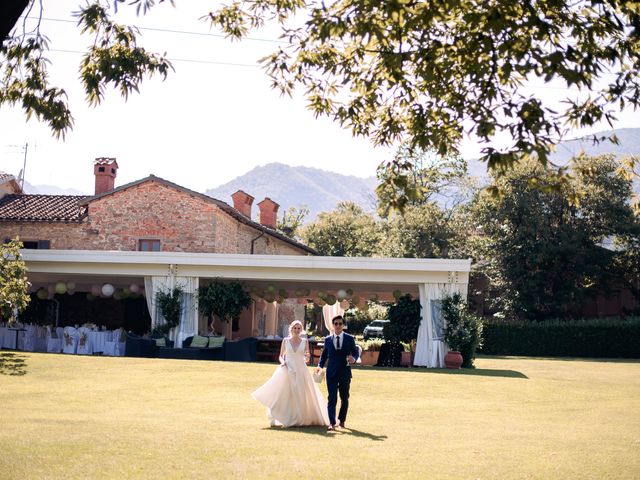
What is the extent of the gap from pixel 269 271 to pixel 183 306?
2.75 metres

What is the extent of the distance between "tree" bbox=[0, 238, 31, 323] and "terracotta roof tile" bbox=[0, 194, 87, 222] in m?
9.88

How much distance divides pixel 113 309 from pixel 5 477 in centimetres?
2508

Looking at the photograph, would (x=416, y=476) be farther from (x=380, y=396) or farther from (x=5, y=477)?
(x=380, y=396)

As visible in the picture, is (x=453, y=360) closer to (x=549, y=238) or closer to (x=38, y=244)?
(x=38, y=244)

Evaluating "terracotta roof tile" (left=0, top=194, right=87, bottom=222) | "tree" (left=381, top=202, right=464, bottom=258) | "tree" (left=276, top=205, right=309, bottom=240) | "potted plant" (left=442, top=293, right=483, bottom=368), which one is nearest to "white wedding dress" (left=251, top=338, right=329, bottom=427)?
"potted plant" (left=442, top=293, right=483, bottom=368)

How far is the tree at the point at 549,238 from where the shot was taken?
41.1 meters

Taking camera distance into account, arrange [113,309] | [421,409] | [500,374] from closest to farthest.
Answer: [421,409] → [500,374] → [113,309]

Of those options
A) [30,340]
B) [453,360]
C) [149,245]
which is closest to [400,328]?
[453,360]

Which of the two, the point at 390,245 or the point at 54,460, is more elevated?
the point at 390,245

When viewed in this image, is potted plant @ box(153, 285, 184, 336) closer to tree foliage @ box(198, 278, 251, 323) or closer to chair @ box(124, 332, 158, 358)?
chair @ box(124, 332, 158, 358)

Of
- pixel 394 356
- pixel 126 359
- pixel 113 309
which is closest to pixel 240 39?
pixel 126 359

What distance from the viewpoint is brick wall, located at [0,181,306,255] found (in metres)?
31.9

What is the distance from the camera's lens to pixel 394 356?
25.1 meters

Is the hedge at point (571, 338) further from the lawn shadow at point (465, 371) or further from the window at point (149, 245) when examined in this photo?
the window at point (149, 245)
